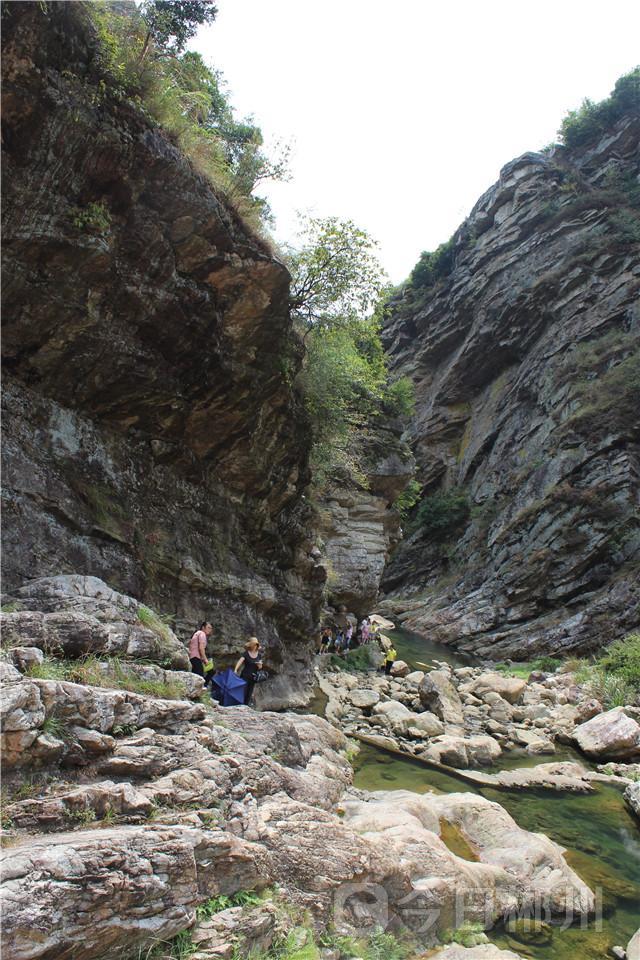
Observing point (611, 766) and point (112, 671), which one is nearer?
point (112, 671)

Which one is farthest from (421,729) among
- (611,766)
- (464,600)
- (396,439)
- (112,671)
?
(464,600)

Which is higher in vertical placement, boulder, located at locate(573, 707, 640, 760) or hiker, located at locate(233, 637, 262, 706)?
hiker, located at locate(233, 637, 262, 706)

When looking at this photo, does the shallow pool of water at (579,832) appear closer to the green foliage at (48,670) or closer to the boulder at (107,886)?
the boulder at (107,886)

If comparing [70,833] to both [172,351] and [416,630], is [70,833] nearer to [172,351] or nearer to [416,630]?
[172,351]

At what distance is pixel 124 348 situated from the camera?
1053 centimetres

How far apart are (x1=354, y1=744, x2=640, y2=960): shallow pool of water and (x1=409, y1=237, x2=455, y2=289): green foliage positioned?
54967 mm

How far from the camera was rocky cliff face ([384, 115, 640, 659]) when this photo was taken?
94.2ft

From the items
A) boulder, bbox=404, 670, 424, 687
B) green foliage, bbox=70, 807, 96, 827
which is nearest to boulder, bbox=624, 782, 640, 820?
boulder, bbox=404, 670, 424, 687

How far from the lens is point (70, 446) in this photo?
32.7 feet

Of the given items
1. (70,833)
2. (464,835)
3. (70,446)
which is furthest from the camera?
(70,446)

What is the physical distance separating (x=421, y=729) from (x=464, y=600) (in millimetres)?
21059

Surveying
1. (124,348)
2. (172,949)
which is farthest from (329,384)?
(172,949)

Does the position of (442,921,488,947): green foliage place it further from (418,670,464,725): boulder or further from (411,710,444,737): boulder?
(418,670,464,725): boulder

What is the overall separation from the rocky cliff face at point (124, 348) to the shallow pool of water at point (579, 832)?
4639 mm
